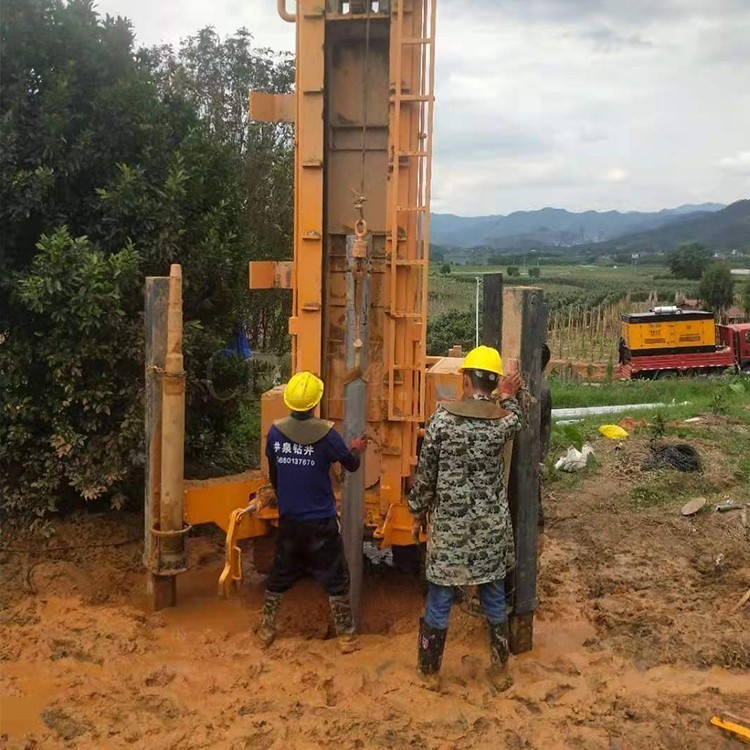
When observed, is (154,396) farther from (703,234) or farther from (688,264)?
(703,234)

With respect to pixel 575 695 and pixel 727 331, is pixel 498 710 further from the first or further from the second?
pixel 727 331

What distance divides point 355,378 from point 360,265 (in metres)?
0.69

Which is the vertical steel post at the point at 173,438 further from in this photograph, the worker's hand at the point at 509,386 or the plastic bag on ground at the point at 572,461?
the plastic bag on ground at the point at 572,461

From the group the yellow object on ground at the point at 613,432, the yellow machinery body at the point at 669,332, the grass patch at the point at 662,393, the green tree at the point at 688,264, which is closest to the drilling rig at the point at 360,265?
the yellow object on ground at the point at 613,432

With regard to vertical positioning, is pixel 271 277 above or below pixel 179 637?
above

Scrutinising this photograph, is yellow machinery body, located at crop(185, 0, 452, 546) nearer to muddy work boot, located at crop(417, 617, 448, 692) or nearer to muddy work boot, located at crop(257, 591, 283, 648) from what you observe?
muddy work boot, located at crop(257, 591, 283, 648)

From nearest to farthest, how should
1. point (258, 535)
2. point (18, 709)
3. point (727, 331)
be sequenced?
point (18, 709) → point (258, 535) → point (727, 331)

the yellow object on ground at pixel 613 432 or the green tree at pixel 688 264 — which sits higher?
the green tree at pixel 688 264

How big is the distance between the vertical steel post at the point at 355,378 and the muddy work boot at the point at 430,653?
0.84m

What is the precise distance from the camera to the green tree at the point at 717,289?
3638 centimetres

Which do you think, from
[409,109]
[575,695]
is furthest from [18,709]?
[409,109]

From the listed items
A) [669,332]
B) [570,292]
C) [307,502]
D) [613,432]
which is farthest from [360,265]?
[570,292]

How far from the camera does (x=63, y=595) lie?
558 cm

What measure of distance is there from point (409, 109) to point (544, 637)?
3.48 m
